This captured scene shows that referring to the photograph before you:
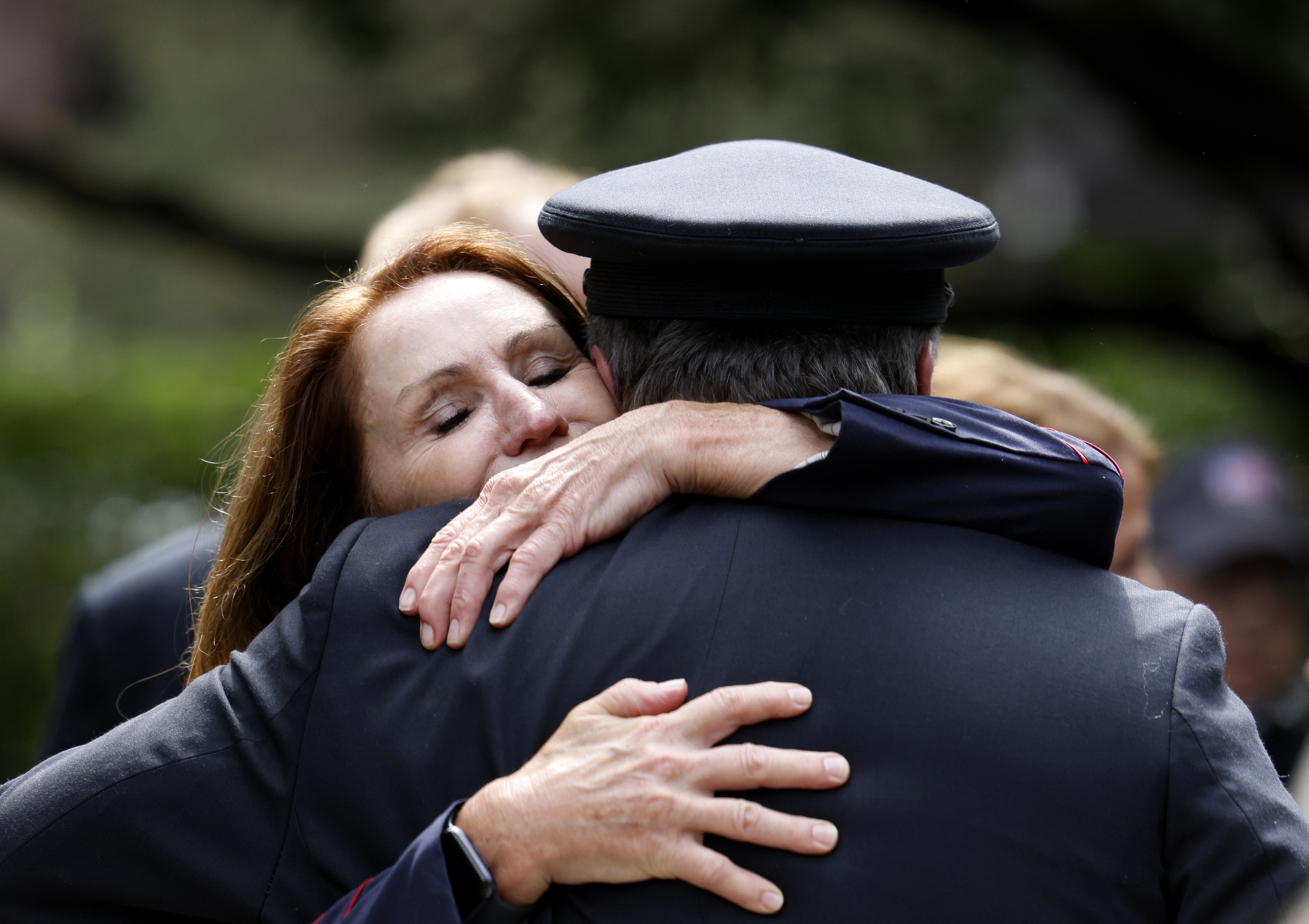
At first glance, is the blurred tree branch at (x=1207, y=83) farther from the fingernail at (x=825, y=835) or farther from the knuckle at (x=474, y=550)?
the fingernail at (x=825, y=835)

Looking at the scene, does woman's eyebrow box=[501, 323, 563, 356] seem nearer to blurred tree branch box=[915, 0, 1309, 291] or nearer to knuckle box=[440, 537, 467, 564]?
knuckle box=[440, 537, 467, 564]

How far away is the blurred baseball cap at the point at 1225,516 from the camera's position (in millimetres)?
3982

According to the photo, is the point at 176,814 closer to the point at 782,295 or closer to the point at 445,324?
the point at 445,324

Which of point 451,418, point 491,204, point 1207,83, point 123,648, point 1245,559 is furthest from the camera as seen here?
point 1207,83

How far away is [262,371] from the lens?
22.8ft

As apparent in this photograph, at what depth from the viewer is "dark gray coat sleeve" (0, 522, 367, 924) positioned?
1.62 metres

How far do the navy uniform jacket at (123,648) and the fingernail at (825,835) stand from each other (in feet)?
6.86

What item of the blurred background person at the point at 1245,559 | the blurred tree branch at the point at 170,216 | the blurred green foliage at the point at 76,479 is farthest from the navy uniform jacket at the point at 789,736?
the blurred tree branch at the point at 170,216

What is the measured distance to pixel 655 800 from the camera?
148 cm

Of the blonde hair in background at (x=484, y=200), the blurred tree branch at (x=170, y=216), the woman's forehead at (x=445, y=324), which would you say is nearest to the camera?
the woman's forehead at (x=445, y=324)

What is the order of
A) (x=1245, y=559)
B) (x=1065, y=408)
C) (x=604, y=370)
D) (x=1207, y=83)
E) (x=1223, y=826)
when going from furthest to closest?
(x=1207, y=83), (x=1245, y=559), (x=1065, y=408), (x=604, y=370), (x=1223, y=826)

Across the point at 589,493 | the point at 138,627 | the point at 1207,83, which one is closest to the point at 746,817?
the point at 589,493

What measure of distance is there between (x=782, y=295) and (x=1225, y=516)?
9.44 ft

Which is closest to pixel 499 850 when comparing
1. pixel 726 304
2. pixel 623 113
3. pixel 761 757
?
pixel 761 757
